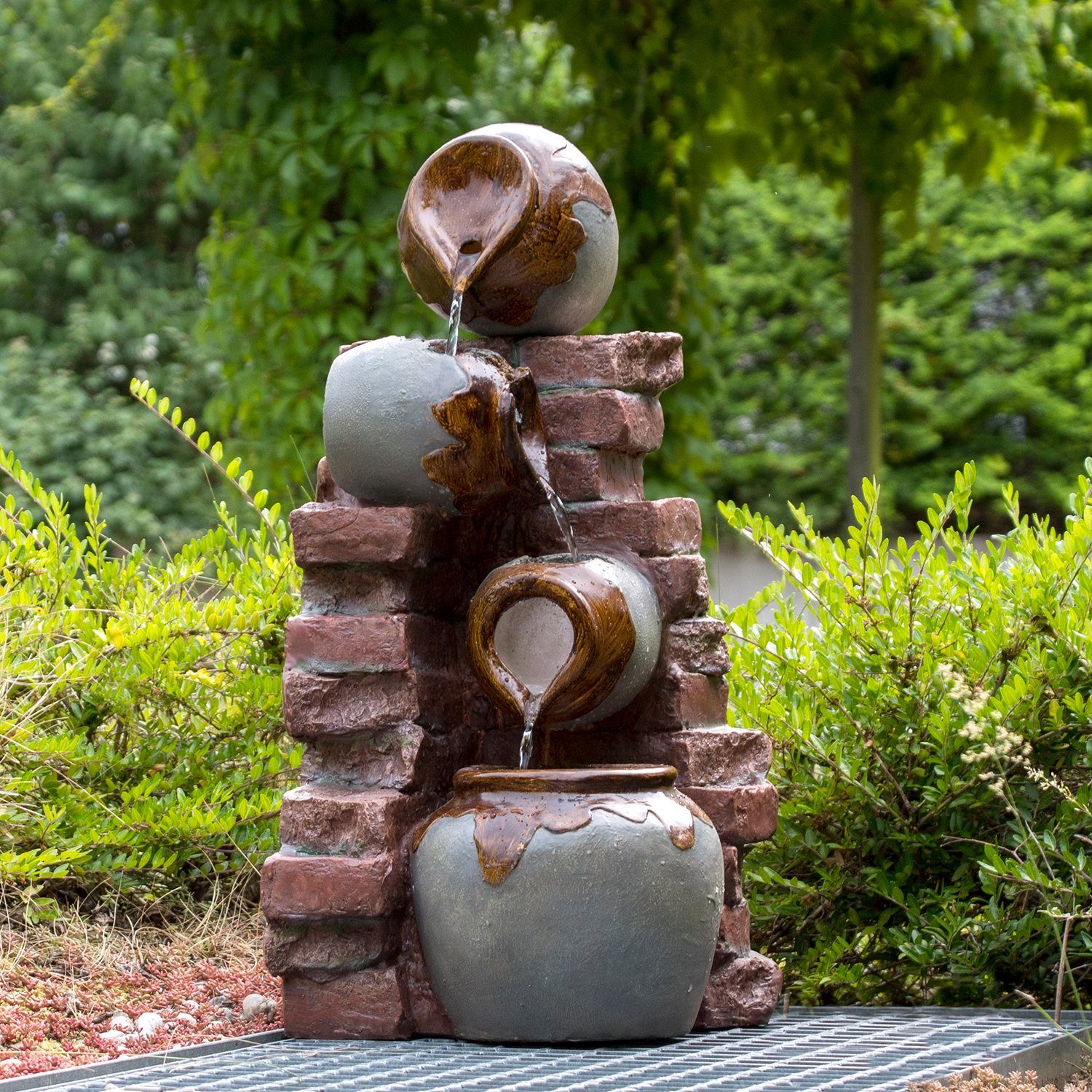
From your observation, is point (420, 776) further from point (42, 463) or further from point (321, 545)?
point (42, 463)

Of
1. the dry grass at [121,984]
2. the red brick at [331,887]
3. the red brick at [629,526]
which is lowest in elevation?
the dry grass at [121,984]

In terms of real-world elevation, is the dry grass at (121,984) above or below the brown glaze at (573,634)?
below

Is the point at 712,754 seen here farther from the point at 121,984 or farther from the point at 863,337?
the point at 863,337

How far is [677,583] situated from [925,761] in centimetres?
69

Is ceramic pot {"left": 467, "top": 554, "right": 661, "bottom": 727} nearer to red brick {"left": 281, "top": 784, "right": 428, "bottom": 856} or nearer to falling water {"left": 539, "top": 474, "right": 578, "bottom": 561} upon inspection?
falling water {"left": 539, "top": 474, "right": 578, "bottom": 561}

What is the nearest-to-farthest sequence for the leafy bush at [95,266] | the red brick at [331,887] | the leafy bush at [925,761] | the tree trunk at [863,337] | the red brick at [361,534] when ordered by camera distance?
the red brick at [331,887], the red brick at [361,534], the leafy bush at [925,761], the tree trunk at [863,337], the leafy bush at [95,266]

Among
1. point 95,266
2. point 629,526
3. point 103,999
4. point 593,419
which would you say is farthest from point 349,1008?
point 95,266

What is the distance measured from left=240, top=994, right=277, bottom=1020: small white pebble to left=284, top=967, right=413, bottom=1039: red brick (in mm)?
219

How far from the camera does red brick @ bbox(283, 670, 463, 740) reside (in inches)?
105

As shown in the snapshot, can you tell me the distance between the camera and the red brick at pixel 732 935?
107 inches

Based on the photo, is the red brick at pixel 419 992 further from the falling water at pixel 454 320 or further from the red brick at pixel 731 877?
the falling water at pixel 454 320

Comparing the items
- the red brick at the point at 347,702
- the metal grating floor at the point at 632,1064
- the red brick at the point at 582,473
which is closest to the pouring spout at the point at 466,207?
the red brick at the point at 582,473

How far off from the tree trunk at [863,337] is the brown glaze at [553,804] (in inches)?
163

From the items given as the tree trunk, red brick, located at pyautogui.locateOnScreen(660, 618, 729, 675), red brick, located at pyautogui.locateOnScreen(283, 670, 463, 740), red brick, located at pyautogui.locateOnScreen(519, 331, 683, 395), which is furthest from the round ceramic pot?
the tree trunk
